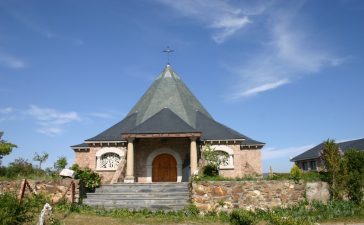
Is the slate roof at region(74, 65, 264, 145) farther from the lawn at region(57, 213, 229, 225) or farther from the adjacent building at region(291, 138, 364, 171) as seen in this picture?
the adjacent building at region(291, 138, 364, 171)

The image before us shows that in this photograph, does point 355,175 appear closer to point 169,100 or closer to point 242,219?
point 242,219

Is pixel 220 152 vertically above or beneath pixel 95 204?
above

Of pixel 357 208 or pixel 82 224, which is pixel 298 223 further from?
pixel 357 208

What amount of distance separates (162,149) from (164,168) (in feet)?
4.01

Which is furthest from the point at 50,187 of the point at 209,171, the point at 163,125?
the point at 163,125

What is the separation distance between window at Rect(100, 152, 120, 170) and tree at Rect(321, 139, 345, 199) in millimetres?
12663

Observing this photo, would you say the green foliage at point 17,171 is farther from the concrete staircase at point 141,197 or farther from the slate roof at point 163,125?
the slate roof at point 163,125

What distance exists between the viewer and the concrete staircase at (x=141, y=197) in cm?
1455

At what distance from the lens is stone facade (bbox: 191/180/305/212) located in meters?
14.4

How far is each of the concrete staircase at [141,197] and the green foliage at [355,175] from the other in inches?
274

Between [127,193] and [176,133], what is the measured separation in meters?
4.66

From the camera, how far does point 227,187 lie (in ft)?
47.9

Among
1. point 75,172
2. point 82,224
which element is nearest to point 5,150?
point 75,172

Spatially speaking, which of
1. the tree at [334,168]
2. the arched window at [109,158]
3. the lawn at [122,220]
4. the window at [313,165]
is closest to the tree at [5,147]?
the arched window at [109,158]
